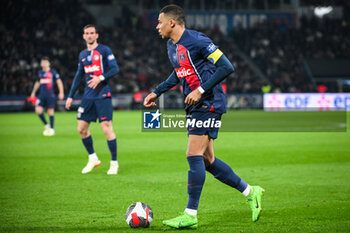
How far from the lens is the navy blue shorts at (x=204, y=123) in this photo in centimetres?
484

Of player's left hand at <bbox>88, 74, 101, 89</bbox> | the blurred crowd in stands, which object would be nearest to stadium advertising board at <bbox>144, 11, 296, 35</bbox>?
the blurred crowd in stands

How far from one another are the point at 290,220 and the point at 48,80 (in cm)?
1331

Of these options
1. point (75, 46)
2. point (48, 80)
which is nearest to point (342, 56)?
point (75, 46)

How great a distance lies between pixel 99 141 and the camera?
14.1 metres

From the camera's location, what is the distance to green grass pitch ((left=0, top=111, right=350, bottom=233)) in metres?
4.99

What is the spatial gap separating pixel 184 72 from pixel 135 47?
3308cm

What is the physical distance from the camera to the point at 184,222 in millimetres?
4688

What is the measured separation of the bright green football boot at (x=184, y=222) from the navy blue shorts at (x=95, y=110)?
3769mm

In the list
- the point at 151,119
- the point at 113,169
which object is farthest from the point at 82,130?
the point at 151,119

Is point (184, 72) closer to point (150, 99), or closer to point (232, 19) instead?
point (150, 99)

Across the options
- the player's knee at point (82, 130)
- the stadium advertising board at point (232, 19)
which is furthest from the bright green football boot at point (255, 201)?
the stadium advertising board at point (232, 19)

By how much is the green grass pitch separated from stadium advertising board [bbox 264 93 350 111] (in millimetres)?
18910

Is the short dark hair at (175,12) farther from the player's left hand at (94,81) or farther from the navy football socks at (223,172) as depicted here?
the player's left hand at (94,81)

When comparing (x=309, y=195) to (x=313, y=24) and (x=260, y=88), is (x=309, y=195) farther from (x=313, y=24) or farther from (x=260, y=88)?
(x=313, y=24)
